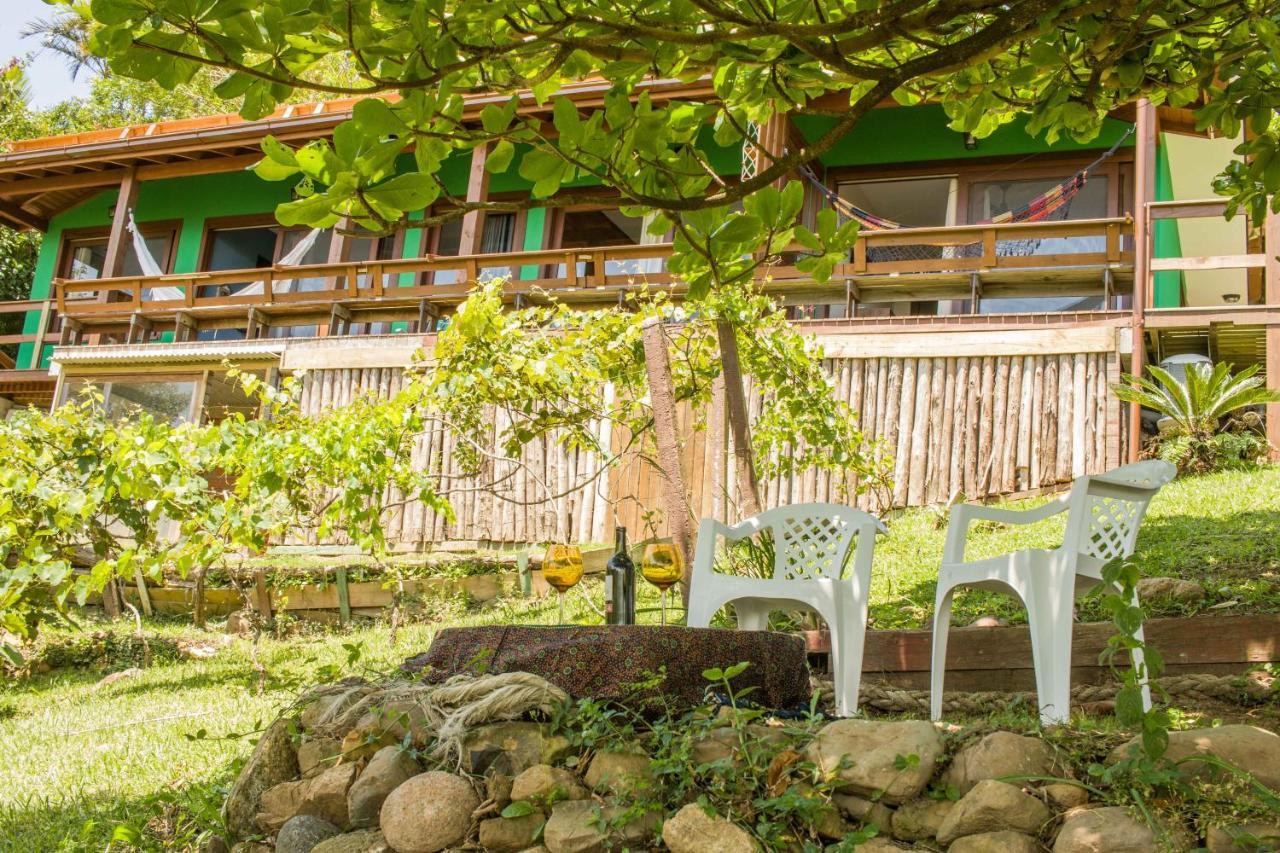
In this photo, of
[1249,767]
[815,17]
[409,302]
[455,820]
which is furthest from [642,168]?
[409,302]

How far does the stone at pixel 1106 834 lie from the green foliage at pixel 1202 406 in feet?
19.7

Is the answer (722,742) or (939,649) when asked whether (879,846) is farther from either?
(939,649)

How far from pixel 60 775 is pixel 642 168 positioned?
3.11 meters

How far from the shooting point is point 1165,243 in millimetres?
10273

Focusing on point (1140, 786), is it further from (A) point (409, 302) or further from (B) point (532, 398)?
(A) point (409, 302)

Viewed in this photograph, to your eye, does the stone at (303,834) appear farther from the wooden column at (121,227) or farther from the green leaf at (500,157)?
the wooden column at (121,227)

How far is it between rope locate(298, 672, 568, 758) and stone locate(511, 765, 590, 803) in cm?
17

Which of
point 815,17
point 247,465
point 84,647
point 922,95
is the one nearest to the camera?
point 815,17

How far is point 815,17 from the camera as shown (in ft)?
8.48

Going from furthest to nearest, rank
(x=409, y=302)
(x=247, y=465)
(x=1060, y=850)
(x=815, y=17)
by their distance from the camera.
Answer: (x=409, y=302)
(x=247, y=465)
(x=815, y=17)
(x=1060, y=850)

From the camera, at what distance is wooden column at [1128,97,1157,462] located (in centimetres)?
778

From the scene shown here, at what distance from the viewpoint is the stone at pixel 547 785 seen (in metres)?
2.58

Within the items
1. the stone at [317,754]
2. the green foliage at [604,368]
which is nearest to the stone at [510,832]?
the stone at [317,754]

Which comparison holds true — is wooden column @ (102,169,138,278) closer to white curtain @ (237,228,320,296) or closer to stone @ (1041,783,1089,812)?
white curtain @ (237,228,320,296)
